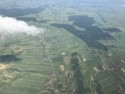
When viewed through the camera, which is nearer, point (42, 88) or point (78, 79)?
point (42, 88)

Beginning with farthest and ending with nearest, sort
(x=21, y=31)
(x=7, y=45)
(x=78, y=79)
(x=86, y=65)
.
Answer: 1. (x=21, y=31)
2. (x=7, y=45)
3. (x=86, y=65)
4. (x=78, y=79)

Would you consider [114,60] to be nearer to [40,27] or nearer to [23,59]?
[23,59]

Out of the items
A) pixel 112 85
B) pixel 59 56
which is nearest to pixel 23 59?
pixel 59 56

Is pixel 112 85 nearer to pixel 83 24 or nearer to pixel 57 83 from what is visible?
pixel 57 83

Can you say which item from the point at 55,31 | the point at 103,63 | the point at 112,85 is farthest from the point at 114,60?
the point at 55,31

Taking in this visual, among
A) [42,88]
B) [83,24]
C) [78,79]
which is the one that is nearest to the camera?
[42,88]

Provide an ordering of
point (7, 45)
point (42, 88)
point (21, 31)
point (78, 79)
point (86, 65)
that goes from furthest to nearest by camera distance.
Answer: point (21, 31)
point (7, 45)
point (86, 65)
point (78, 79)
point (42, 88)
